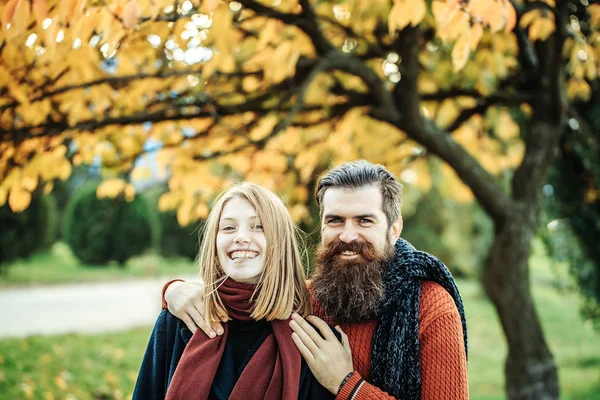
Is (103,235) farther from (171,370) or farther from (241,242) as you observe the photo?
(241,242)

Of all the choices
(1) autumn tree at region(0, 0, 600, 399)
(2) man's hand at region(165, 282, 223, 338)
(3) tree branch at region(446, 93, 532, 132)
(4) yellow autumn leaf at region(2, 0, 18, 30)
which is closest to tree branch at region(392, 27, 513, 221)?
(1) autumn tree at region(0, 0, 600, 399)

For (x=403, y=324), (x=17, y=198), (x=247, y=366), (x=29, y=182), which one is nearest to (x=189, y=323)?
(x=247, y=366)

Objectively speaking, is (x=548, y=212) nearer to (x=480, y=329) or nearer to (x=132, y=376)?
(x=132, y=376)

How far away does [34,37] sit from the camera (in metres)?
2.75

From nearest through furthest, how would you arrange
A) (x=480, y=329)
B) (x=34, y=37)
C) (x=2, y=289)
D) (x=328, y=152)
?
1. (x=34, y=37)
2. (x=328, y=152)
3. (x=480, y=329)
4. (x=2, y=289)

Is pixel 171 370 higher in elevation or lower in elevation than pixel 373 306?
lower

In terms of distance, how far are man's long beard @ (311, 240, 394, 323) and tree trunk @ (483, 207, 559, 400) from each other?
2244 millimetres

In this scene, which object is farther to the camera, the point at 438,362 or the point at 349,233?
the point at 349,233

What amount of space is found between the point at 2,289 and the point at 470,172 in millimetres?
11774

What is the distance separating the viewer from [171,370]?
7.25 feet

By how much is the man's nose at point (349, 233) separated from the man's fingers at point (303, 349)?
0.46 meters

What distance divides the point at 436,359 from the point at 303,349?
1.63 feet

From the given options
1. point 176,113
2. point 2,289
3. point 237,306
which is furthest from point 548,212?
point 2,289

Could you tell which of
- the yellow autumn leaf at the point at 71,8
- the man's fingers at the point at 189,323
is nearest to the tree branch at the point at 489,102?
the man's fingers at the point at 189,323
